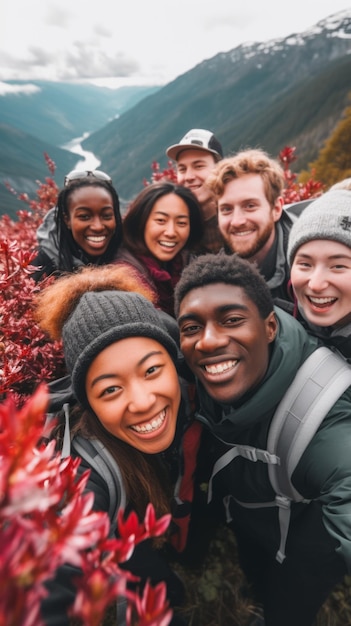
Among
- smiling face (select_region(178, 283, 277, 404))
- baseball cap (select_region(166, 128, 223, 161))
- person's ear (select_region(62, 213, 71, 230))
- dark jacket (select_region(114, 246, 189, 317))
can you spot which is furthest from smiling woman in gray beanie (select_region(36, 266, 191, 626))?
baseball cap (select_region(166, 128, 223, 161))

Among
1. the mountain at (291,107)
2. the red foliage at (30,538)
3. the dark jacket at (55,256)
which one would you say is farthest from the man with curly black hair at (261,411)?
the mountain at (291,107)

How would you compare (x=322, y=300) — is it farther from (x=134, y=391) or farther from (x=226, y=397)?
(x=134, y=391)

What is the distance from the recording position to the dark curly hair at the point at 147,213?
365 centimetres

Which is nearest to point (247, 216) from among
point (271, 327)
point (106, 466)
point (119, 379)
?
point (271, 327)

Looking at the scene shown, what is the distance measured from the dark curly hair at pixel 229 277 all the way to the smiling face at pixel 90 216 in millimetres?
1739

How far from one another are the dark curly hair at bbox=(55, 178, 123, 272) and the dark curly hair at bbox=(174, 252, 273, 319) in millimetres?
1834

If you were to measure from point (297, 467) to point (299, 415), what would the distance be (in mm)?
299

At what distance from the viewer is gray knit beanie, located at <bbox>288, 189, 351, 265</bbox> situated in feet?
7.61

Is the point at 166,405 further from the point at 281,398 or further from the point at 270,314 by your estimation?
the point at 270,314

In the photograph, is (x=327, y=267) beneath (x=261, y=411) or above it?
above

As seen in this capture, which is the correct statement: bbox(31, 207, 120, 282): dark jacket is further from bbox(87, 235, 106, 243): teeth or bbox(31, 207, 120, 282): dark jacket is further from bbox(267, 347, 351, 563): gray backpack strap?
bbox(267, 347, 351, 563): gray backpack strap

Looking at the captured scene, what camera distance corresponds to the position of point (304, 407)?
1.83m

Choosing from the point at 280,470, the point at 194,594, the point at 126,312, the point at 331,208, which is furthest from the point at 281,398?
the point at 194,594

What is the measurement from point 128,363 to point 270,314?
3.01 ft
